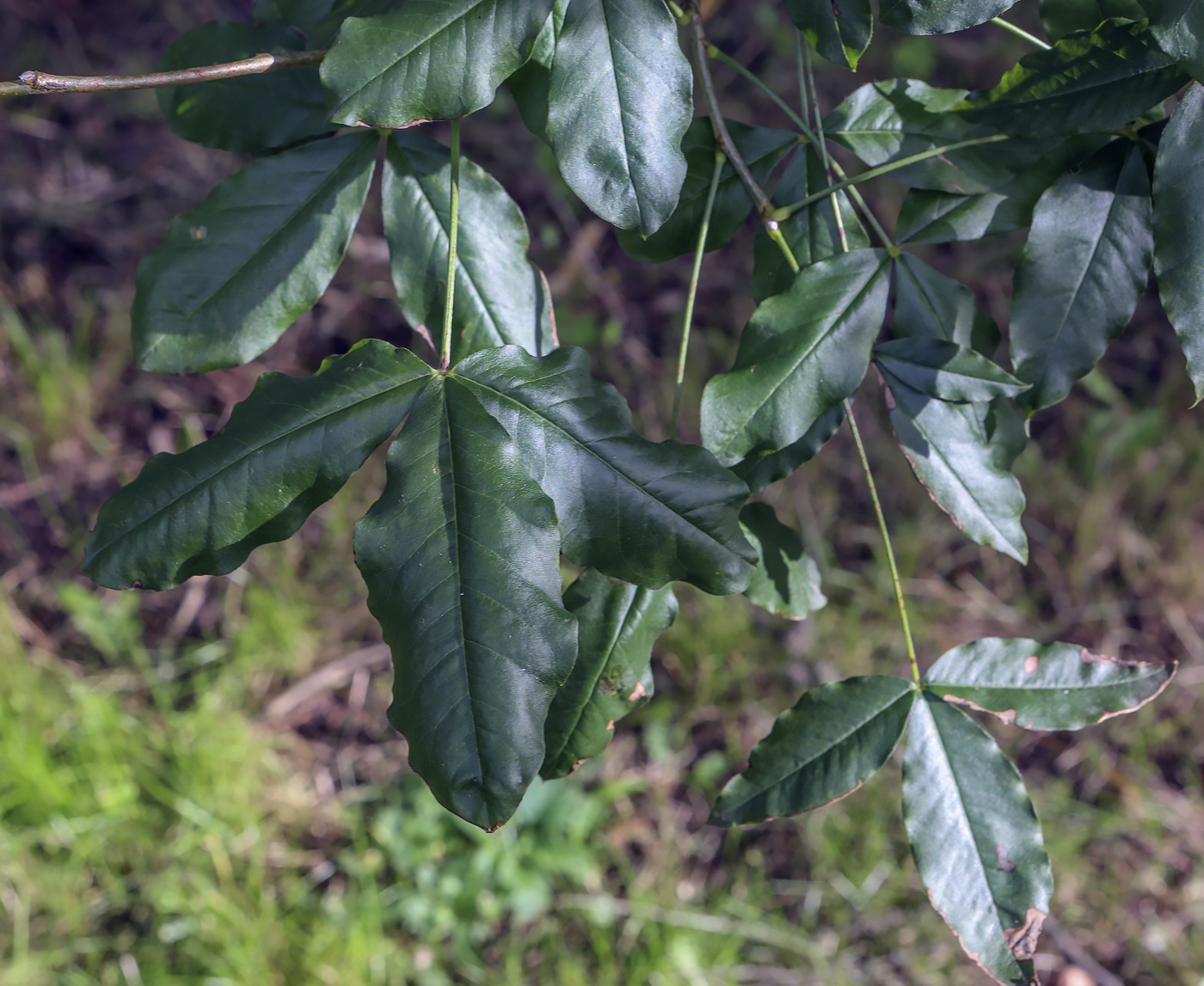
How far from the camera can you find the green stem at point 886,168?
0.87 metres

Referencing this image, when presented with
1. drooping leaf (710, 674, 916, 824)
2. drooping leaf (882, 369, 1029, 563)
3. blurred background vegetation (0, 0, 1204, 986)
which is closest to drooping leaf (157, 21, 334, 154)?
drooping leaf (882, 369, 1029, 563)

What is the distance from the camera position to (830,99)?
305cm

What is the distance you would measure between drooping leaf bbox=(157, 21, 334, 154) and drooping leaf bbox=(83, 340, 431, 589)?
38 cm

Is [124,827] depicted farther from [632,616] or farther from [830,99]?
[830,99]

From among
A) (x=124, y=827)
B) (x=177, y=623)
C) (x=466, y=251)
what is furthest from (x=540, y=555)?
(x=177, y=623)

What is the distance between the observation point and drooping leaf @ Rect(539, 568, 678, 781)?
0.85 metres

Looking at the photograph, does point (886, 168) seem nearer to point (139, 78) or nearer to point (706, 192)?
point (706, 192)

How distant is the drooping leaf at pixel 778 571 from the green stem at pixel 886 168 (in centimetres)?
31

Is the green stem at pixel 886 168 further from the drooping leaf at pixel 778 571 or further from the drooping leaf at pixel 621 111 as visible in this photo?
the drooping leaf at pixel 778 571

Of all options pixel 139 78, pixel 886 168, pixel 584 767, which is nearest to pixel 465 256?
pixel 139 78

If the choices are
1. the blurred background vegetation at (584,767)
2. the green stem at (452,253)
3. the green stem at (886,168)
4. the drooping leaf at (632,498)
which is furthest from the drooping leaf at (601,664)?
the blurred background vegetation at (584,767)

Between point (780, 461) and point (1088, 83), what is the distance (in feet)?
1.40

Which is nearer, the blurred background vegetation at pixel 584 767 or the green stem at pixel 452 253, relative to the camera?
the green stem at pixel 452 253

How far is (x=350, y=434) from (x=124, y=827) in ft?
6.22
